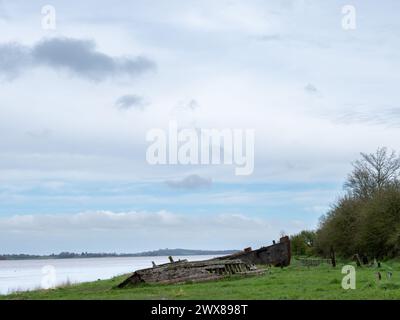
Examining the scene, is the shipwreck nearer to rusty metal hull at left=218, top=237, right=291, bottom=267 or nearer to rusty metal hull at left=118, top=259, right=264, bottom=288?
rusty metal hull at left=118, top=259, right=264, bottom=288

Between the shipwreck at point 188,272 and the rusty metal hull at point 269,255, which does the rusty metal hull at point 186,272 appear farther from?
the rusty metal hull at point 269,255

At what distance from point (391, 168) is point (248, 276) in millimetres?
43533

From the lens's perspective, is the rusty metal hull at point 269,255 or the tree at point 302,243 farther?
the tree at point 302,243

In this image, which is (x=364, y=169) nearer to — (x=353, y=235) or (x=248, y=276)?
(x=353, y=235)

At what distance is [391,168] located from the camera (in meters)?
85.4

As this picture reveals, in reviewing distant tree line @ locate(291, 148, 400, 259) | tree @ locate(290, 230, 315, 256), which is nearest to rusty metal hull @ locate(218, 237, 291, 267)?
distant tree line @ locate(291, 148, 400, 259)

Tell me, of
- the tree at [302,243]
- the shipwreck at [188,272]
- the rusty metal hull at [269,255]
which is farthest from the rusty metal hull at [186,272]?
the tree at [302,243]

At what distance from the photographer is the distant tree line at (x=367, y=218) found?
61375mm

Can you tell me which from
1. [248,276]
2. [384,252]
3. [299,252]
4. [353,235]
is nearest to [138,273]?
[248,276]

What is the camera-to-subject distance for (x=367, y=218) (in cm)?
6397

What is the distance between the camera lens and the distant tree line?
61375mm

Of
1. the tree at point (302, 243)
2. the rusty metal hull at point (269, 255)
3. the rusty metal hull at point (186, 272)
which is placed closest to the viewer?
the rusty metal hull at point (186, 272)

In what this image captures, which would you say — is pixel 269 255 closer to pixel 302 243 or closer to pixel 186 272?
pixel 186 272
